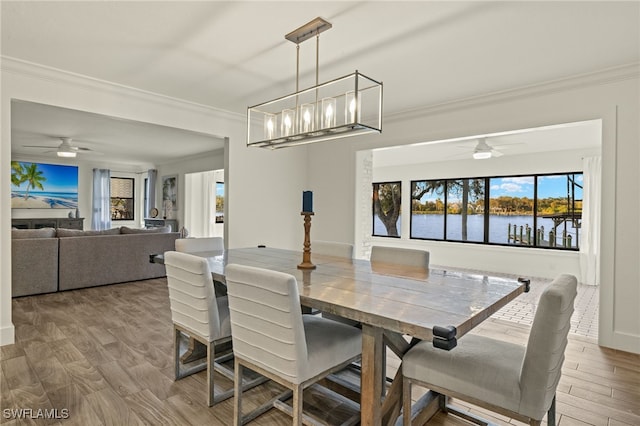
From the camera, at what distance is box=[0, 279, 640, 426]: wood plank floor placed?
1979mm

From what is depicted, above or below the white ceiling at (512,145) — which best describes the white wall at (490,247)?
below

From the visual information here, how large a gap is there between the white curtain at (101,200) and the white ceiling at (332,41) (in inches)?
253

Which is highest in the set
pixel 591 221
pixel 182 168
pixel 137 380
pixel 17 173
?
pixel 182 168

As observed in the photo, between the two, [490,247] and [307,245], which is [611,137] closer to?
[307,245]

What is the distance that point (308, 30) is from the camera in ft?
7.43

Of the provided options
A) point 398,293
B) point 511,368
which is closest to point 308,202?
point 398,293

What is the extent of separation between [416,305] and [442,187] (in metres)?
6.65

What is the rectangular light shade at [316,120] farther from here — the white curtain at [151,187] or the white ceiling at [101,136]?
the white curtain at [151,187]

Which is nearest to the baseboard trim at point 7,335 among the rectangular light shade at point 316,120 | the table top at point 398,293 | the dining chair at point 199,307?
the dining chair at point 199,307

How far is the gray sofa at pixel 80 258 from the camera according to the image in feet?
14.6

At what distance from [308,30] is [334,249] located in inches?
68.0

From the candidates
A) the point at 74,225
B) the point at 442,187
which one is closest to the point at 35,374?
the point at 74,225

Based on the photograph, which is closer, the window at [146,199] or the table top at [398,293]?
the table top at [398,293]

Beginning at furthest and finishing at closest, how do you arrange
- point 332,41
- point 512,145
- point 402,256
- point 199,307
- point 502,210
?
point 502,210 < point 512,145 < point 402,256 < point 332,41 < point 199,307
